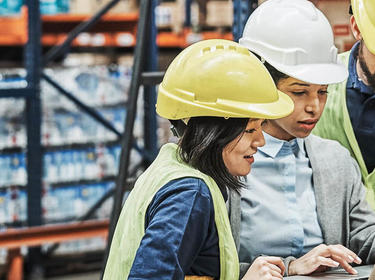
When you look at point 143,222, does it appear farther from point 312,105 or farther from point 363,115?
point 363,115

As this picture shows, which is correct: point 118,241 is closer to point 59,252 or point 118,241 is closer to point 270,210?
point 270,210

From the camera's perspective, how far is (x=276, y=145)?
2145 millimetres

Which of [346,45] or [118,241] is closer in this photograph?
[118,241]

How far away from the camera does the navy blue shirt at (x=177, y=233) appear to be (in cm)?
160

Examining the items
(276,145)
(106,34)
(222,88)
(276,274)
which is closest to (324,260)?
(276,274)

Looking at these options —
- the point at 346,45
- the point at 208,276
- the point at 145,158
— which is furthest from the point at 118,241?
the point at 145,158

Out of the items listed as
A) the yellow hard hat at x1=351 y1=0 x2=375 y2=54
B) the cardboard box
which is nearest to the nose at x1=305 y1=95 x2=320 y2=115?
the yellow hard hat at x1=351 y1=0 x2=375 y2=54

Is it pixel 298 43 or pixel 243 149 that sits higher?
pixel 298 43

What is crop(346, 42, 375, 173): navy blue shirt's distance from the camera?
2422 millimetres

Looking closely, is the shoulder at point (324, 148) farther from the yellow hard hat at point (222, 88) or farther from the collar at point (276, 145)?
the yellow hard hat at point (222, 88)

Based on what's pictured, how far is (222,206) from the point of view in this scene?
1740 millimetres

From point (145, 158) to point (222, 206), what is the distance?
410 cm

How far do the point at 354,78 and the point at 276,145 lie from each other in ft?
1.57

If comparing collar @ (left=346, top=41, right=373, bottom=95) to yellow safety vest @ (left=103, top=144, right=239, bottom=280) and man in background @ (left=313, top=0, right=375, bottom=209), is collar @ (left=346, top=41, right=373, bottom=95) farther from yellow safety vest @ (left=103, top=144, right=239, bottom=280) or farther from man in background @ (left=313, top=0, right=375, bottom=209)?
yellow safety vest @ (left=103, top=144, right=239, bottom=280)
